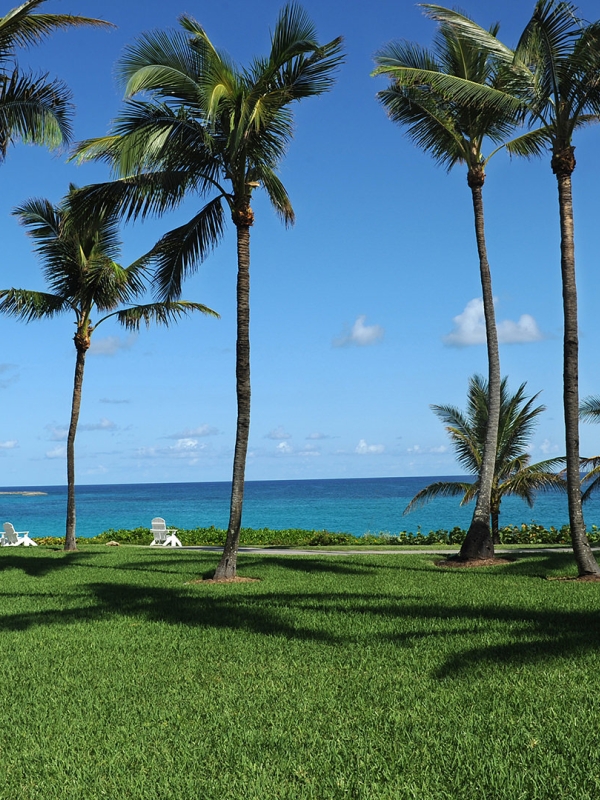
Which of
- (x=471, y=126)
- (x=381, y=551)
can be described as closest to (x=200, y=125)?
(x=471, y=126)

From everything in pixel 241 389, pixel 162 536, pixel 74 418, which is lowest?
pixel 162 536

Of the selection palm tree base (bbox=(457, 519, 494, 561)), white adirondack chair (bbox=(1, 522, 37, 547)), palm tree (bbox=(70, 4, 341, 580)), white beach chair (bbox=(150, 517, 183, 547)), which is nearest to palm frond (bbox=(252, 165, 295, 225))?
palm tree (bbox=(70, 4, 341, 580))

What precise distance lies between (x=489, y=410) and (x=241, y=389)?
556 cm

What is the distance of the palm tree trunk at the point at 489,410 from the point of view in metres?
14.5

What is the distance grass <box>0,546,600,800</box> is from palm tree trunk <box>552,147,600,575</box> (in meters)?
1.82

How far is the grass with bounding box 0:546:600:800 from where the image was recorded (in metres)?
4.02

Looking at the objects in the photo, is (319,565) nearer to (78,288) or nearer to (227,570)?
(227,570)

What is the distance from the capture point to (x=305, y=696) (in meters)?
5.43

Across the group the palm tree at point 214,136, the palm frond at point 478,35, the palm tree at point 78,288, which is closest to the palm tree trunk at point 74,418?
the palm tree at point 78,288

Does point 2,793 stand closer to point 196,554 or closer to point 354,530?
point 196,554

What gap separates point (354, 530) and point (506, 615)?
167 feet

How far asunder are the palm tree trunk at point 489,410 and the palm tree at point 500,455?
6957mm

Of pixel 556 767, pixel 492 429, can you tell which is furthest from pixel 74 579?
pixel 556 767

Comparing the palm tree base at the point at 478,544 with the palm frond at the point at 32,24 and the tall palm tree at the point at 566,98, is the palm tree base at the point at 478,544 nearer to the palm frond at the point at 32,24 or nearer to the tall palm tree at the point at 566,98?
the tall palm tree at the point at 566,98
